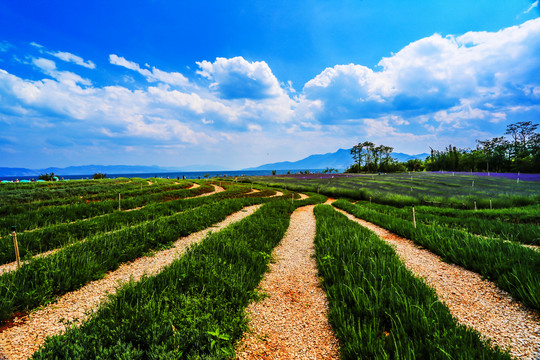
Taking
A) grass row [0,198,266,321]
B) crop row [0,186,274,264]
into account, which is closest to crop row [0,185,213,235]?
crop row [0,186,274,264]

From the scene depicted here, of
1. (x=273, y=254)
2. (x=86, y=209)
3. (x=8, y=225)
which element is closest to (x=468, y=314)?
(x=273, y=254)

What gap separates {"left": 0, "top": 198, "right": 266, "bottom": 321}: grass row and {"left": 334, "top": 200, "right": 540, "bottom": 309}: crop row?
11.4 metres

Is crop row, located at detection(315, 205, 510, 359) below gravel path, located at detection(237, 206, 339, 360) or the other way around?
the other way around

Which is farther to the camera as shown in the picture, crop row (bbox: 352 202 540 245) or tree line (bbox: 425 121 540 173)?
tree line (bbox: 425 121 540 173)

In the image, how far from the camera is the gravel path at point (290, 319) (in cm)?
353

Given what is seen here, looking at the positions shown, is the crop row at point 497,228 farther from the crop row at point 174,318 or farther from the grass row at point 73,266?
the grass row at point 73,266

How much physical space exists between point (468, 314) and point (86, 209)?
21087 mm


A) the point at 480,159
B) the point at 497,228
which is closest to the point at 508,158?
the point at 480,159

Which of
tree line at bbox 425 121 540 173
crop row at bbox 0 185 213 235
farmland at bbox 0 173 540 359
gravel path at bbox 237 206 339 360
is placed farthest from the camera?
tree line at bbox 425 121 540 173

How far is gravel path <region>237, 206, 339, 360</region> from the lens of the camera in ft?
11.6

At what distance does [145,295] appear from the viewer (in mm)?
4277

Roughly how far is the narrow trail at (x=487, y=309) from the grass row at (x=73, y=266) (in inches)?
377

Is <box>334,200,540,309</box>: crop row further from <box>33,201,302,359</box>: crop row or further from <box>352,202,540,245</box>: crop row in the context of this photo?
<box>33,201,302,359</box>: crop row

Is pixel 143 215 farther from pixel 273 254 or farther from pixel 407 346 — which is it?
pixel 407 346
